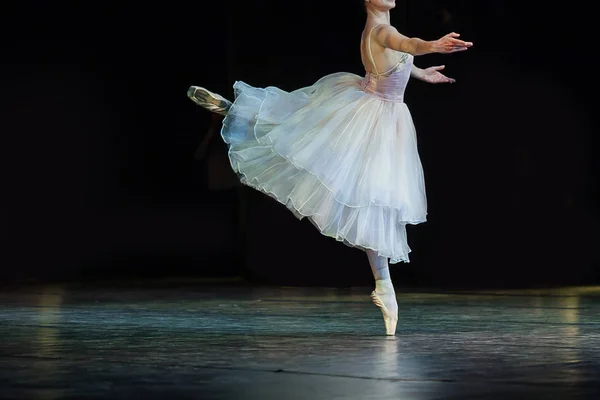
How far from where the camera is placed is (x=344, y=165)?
4254 mm

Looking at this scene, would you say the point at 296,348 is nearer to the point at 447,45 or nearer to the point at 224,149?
the point at 447,45

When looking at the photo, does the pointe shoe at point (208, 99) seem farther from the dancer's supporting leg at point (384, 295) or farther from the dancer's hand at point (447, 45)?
the dancer's hand at point (447, 45)

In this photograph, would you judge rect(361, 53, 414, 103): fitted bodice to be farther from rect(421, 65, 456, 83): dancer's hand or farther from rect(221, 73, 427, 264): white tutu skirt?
rect(421, 65, 456, 83): dancer's hand

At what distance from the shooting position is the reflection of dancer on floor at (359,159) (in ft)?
13.9

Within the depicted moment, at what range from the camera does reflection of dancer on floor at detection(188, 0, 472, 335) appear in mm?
4234

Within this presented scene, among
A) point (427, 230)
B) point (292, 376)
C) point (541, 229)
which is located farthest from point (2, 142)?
point (292, 376)

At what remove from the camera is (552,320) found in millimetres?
4926

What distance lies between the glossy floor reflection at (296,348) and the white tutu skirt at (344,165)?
15.6 inches

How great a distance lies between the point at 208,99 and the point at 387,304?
1.02 meters

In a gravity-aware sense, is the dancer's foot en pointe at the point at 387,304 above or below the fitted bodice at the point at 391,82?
below

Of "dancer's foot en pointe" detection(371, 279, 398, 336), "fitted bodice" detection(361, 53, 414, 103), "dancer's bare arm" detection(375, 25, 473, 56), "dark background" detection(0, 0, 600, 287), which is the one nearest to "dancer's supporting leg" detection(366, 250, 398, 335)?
"dancer's foot en pointe" detection(371, 279, 398, 336)

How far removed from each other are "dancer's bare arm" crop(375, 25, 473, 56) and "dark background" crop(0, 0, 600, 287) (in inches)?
121

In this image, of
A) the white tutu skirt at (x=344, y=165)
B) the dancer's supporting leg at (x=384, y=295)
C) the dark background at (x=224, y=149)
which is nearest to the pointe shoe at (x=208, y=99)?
the white tutu skirt at (x=344, y=165)

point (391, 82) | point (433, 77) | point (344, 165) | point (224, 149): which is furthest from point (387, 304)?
point (224, 149)
